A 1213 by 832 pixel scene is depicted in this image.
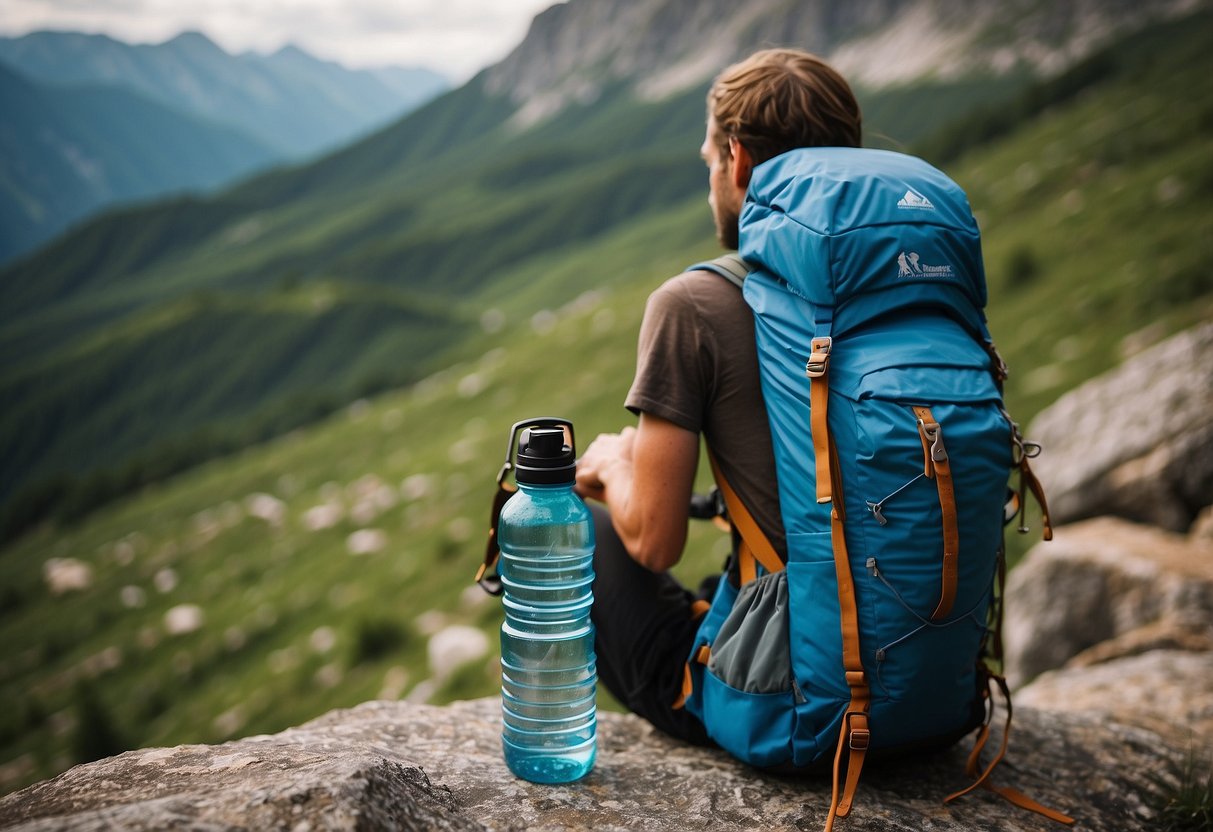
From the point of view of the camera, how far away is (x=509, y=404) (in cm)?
4647

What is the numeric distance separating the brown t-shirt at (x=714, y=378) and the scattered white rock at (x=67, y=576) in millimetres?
64539

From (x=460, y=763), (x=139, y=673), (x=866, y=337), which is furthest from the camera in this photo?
(x=139, y=673)

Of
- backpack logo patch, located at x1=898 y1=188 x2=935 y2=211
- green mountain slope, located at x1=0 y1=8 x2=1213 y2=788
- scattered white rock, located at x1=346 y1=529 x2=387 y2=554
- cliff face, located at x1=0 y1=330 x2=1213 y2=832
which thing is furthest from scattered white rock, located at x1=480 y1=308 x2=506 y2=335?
backpack logo patch, located at x1=898 y1=188 x2=935 y2=211

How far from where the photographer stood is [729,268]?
407 cm

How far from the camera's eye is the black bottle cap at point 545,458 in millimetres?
3850

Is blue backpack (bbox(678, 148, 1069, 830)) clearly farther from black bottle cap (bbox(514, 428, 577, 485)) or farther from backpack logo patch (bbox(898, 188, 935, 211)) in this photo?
black bottle cap (bbox(514, 428, 577, 485))

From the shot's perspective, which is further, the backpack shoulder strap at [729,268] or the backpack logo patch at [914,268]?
the backpack shoulder strap at [729,268]

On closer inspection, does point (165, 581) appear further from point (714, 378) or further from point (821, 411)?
point (821, 411)

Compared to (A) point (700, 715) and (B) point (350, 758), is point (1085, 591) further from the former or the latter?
(B) point (350, 758)

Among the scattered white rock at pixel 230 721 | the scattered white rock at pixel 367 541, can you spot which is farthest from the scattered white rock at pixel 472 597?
the scattered white rock at pixel 367 541

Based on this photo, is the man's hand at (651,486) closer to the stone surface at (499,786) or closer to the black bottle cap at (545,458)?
the black bottle cap at (545,458)

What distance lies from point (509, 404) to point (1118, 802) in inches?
1683

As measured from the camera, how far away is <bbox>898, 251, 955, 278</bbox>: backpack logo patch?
3.64 meters

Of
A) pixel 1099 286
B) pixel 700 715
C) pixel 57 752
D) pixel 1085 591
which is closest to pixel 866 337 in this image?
pixel 700 715
